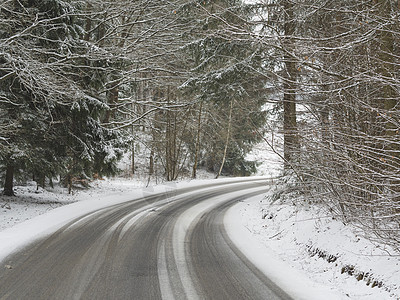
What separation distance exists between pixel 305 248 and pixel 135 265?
3221 mm

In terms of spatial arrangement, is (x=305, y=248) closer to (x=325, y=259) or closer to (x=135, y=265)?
(x=325, y=259)

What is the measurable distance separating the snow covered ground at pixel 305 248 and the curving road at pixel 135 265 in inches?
18.7

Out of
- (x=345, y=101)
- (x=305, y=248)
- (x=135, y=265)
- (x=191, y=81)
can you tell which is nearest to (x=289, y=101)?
(x=345, y=101)

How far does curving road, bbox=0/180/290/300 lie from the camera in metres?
3.96

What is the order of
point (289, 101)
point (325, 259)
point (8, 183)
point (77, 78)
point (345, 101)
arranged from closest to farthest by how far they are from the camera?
1. point (345, 101)
2. point (289, 101)
3. point (325, 259)
4. point (77, 78)
5. point (8, 183)

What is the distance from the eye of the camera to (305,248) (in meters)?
5.78

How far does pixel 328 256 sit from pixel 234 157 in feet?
78.5

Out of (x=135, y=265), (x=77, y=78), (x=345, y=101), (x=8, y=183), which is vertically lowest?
(x=135, y=265)

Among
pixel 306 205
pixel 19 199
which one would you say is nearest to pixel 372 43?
pixel 306 205

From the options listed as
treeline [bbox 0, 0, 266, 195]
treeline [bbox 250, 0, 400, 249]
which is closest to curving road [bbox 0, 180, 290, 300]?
treeline [bbox 250, 0, 400, 249]

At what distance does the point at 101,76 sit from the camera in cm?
1181

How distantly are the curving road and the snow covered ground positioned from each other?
0.47m

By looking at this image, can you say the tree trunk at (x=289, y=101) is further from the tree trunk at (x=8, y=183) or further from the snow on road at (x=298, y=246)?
the tree trunk at (x=8, y=183)

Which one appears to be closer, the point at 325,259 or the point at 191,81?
the point at 325,259
